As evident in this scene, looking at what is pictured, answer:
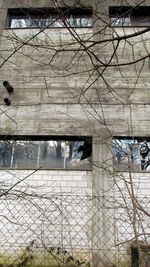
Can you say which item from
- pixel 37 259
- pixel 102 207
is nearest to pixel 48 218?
pixel 37 259

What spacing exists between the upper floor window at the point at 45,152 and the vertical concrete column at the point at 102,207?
0.27m

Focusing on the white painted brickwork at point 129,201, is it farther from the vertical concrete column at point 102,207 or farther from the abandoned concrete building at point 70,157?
the vertical concrete column at point 102,207

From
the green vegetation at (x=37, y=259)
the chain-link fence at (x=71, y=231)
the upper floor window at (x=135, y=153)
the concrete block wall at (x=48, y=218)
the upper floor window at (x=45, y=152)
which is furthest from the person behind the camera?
the upper floor window at (x=45, y=152)

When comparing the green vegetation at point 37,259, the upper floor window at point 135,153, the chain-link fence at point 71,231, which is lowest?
the green vegetation at point 37,259

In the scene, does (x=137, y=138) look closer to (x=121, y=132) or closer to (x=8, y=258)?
(x=121, y=132)

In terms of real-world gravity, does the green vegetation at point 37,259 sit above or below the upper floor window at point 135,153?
below

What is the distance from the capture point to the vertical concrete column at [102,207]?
5.19 metres

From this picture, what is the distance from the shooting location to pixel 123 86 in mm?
6961

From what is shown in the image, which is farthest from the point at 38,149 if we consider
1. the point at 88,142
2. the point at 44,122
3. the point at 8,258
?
the point at 8,258

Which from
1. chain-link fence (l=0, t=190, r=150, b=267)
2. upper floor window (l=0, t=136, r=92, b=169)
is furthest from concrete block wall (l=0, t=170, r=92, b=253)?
upper floor window (l=0, t=136, r=92, b=169)

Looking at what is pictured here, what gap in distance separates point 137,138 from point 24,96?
8.63ft

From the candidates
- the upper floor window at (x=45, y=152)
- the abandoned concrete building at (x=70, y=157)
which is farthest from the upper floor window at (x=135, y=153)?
the upper floor window at (x=45, y=152)

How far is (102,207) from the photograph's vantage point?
5.45m

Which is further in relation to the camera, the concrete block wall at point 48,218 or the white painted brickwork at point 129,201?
the concrete block wall at point 48,218
